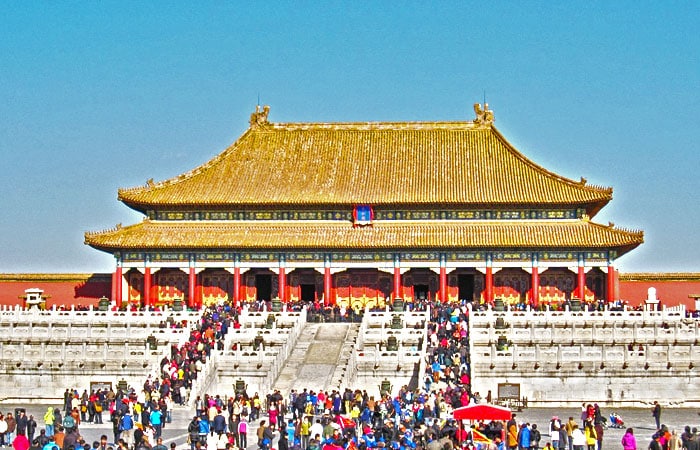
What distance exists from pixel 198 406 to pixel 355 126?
40.8 meters

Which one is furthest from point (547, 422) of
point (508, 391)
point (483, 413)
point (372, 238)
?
point (372, 238)

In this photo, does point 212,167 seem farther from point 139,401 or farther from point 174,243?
point 139,401

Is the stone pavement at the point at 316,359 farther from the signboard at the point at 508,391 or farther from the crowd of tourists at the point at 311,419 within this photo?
the signboard at the point at 508,391

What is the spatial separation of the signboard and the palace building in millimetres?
25159

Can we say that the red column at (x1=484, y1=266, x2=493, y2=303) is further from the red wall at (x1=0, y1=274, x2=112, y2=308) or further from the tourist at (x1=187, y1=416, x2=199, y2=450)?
the tourist at (x1=187, y1=416, x2=199, y2=450)

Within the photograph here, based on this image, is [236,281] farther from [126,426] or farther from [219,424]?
[219,424]

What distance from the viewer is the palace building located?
7012cm

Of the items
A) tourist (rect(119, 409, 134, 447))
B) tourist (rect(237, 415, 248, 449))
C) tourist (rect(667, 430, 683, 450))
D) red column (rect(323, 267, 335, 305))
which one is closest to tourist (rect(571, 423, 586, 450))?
tourist (rect(667, 430, 683, 450))

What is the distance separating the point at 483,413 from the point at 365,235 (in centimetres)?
3996

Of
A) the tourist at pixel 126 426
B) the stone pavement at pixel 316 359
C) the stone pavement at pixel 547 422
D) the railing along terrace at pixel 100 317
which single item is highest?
the railing along terrace at pixel 100 317

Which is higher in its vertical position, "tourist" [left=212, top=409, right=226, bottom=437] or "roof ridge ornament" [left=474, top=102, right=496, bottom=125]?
"roof ridge ornament" [left=474, top=102, right=496, bottom=125]

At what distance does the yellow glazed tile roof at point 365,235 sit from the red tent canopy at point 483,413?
3771cm

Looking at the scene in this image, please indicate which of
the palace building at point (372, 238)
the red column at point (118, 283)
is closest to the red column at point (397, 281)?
the palace building at point (372, 238)

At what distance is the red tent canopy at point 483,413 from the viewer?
31.8 meters
